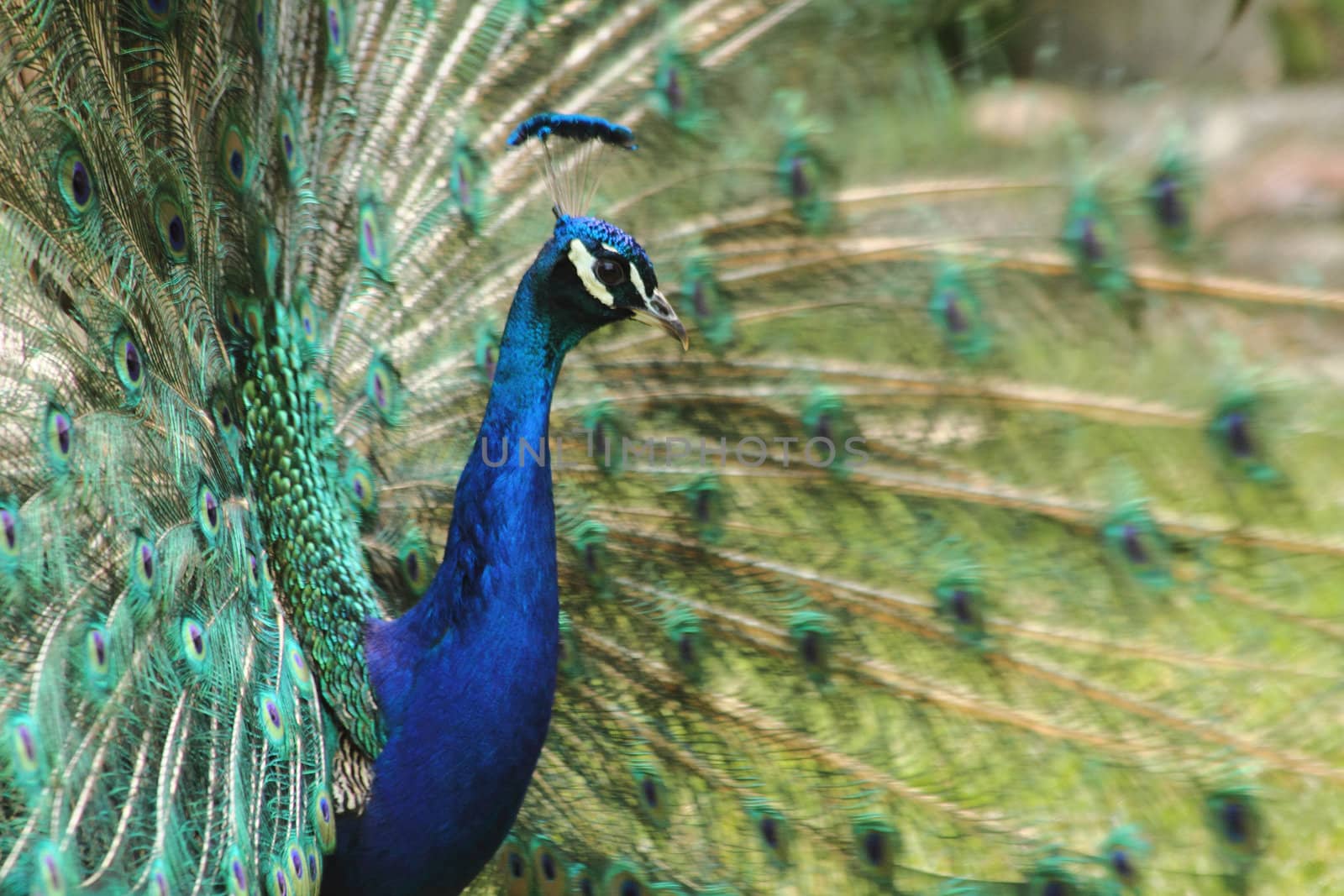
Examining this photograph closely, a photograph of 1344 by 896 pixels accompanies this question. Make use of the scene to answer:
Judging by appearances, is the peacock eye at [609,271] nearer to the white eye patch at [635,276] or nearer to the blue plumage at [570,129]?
the white eye patch at [635,276]

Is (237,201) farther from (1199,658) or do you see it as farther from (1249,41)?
(1249,41)

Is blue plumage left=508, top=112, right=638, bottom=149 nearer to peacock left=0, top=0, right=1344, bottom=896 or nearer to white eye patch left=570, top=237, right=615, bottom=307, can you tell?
peacock left=0, top=0, right=1344, bottom=896

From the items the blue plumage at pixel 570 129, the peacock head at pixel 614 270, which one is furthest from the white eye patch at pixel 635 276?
the blue plumage at pixel 570 129

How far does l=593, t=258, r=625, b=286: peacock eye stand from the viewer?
154 cm

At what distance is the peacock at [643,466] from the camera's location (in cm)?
135

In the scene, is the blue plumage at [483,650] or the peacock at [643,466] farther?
the blue plumage at [483,650]

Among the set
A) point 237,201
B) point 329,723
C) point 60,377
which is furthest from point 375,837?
point 237,201

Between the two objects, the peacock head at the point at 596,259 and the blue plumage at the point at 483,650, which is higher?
the peacock head at the point at 596,259

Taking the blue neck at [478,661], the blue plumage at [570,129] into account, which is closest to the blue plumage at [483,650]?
the blue neck at [478,661]

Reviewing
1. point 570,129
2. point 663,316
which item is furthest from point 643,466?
point 570,129

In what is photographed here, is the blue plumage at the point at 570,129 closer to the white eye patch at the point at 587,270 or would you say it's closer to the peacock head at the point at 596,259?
the peacock head at the point at 596,259

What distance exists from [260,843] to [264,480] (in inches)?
19.6

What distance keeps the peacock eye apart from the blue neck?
0.19 feet

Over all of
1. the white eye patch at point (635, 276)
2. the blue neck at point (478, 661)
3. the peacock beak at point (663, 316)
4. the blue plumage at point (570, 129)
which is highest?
the blue plumage at point (570, 129)
